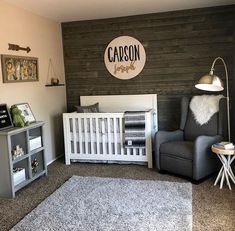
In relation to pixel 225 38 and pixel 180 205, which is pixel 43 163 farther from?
pixel 225 38

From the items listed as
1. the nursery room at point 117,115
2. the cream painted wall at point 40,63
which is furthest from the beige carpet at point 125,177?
the cream painted wall at point 40,63

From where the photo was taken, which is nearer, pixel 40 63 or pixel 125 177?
pixel 125 177

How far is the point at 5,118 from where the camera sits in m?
3.55

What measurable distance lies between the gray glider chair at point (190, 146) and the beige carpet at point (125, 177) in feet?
0.49

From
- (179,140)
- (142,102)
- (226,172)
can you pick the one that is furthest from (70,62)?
(226,172)

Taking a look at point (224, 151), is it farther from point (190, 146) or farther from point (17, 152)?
point (17, 152)

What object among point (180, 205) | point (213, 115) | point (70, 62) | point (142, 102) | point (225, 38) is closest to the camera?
point (180, 205)

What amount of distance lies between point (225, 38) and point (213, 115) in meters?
1.24

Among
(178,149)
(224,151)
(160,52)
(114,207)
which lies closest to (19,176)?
(114,207)

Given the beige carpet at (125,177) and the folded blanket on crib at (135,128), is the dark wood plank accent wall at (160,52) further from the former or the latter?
the beige carpet at (125,177)

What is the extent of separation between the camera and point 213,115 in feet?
13.3

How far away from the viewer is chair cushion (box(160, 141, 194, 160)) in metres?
3.65

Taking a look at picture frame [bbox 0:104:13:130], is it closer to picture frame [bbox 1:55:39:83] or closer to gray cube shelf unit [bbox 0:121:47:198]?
gray cube shelf unit [bbox 0:121:47:198]

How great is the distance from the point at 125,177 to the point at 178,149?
2.59 ft
